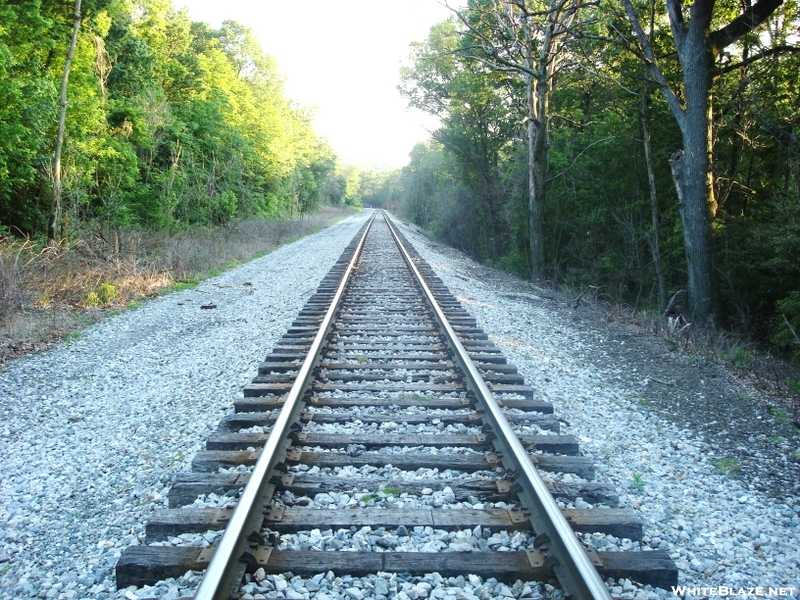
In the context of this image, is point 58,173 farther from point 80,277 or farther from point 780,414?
point 780,414

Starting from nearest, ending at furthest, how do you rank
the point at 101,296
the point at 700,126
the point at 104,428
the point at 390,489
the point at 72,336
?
the point at 390,489 < the point at 104,428 < the point at 72,336 < the point at 700,126 < the point at 101,296

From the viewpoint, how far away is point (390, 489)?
11.0 feet

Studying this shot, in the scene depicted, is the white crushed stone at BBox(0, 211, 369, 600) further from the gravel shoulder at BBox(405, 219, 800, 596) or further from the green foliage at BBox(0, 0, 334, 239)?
the green foliage at BBox(0, 0, 334, 239)

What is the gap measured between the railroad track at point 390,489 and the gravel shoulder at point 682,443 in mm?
331

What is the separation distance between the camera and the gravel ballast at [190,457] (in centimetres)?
270

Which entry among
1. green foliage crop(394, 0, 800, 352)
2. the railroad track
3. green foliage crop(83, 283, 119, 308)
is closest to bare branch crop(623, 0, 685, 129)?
green foliage crop(394, 0, 800, 352)

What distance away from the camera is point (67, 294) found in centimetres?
989

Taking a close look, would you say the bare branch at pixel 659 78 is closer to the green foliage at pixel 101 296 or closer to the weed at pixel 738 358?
the weed at pixel 738 358

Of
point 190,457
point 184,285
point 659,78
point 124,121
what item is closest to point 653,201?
point 659,78

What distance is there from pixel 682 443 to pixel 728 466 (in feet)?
1.35

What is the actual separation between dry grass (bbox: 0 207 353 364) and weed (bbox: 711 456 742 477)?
740 cm

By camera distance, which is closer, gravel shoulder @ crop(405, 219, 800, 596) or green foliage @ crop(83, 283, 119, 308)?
gravel shoulder @ crop(405, 219, 800, 596)

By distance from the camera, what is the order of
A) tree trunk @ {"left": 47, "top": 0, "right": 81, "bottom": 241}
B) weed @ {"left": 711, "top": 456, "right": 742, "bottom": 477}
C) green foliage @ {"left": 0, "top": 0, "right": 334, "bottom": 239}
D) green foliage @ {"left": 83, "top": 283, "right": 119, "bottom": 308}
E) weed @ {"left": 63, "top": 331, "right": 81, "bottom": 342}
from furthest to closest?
green foliage @ {"left": 0, "top": 0, "right": 334, "bottom": 239} → tree trunk @ {"left": 47, "top": 0, "right": 81, "bottom": 241} → green foliage @ {"left": 83, "top": 283, "right": 119, "bottom": 308} → weed @ {"left": 63, "top": 331, "right": 81, "bottom": 342} → weed @ {"left": 711, "top": 456, "right": 742, "bottom": 477}

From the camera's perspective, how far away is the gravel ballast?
2699mm
